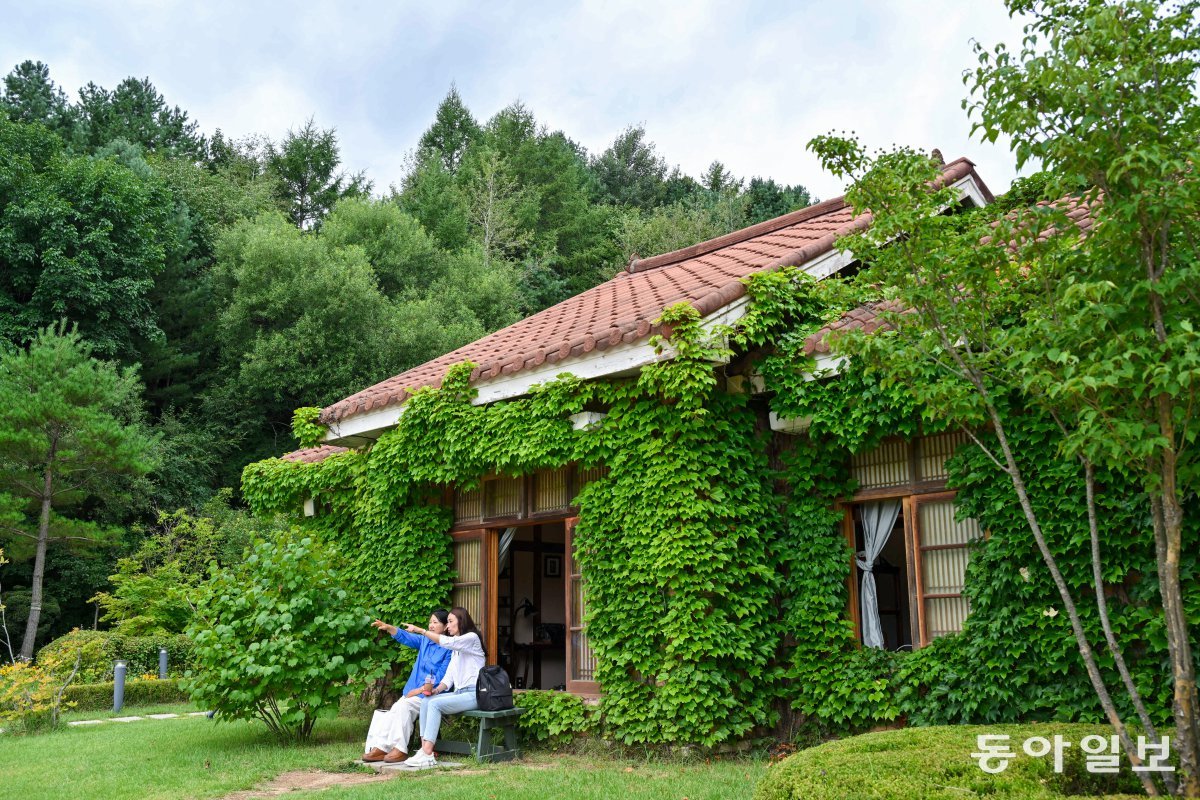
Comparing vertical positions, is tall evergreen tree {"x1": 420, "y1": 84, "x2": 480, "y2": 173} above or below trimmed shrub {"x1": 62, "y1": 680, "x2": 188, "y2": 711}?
above

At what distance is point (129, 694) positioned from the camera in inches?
579

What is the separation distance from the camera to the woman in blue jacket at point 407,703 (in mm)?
8156

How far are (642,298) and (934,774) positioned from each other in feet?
20.3

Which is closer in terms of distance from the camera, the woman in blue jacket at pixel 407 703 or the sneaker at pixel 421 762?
the sneaker at pixel 421 762

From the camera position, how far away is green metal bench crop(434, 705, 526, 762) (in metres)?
8.12

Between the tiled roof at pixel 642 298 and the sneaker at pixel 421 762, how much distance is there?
3.35 metres

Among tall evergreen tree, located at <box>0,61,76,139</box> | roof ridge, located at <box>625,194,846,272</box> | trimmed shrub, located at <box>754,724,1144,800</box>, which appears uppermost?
tall evergreen tree, located at <box>0,61,76,139</box>

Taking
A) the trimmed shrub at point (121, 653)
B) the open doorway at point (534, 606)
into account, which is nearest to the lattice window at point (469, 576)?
the open doorway at point (534, 606)

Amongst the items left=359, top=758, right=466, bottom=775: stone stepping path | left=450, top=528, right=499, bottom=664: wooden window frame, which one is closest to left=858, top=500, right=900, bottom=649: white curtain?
left=359, top=758, right=466, bottom=775: stone stepping path

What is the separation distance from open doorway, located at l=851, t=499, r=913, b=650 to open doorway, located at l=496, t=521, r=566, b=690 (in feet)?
15.0

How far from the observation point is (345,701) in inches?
452

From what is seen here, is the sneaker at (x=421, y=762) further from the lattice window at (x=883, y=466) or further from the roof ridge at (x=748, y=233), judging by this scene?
the roof ridge at (x=748, y=233)

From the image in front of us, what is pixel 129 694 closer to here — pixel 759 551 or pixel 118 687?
pixel 118 687

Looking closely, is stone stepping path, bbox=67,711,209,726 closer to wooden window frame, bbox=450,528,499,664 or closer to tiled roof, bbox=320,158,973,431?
tiled roof, bbox=320,158,973,431
